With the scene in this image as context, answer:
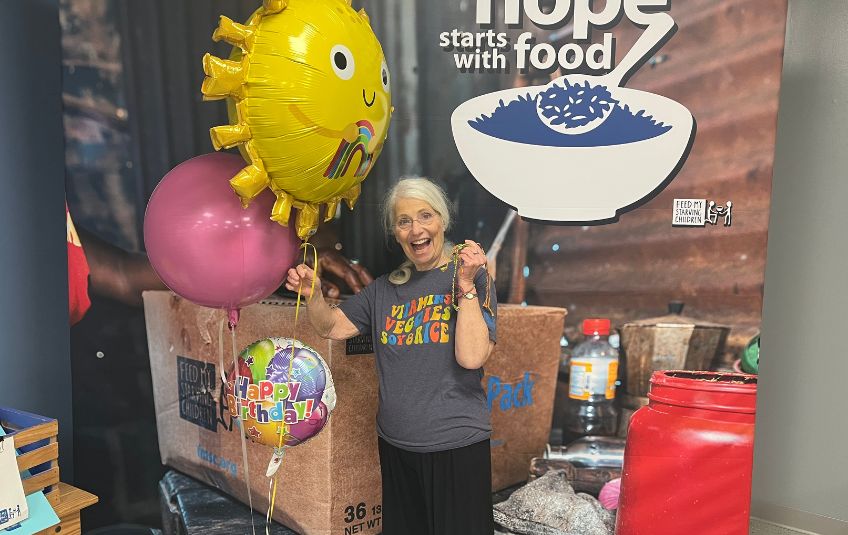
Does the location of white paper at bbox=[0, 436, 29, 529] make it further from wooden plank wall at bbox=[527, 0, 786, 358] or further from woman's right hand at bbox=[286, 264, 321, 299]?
wooden plank wall at bbox=[527, 0, 786, 358]

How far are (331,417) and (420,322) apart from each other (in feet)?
1.74

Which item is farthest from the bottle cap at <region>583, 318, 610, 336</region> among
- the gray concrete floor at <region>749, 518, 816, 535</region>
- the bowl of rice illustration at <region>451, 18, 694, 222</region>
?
the gray concrete floor at <region>749, 518, 816, 535</region>

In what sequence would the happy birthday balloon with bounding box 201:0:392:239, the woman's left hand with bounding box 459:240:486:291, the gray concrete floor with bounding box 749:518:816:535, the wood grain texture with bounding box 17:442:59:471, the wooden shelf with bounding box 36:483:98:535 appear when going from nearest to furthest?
1. the happy birthday balloon with bounding box 201:0:392:239
2. the woman's left hand with bounding box 459:240:486:291
3. the wood grain texture with bounding box 17:442:59:471
4. the wooden shelf with bounding box 36:483:98:535
5. the gray concrete floor with bounding box 749:518:816:535

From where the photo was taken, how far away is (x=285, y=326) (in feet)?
6.13

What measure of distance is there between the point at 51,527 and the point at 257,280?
104 cm

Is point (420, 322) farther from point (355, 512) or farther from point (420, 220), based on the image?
point (355, 512)

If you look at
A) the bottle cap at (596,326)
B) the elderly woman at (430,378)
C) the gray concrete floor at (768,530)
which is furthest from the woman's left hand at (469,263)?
the gray concrete floor at (768,530)

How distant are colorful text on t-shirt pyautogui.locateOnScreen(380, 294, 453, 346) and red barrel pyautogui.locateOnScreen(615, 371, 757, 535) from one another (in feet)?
2.62

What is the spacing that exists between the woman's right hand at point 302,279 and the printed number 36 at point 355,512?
2.53ft

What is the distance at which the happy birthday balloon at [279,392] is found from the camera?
1460 mm

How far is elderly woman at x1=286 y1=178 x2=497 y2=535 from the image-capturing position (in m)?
1.50

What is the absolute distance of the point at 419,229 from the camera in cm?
150

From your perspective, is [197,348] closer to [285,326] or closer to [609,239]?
[285,326]

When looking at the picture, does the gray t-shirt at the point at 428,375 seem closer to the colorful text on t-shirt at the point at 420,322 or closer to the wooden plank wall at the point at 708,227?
the colorful text on t-shirt at the point at 420,322
